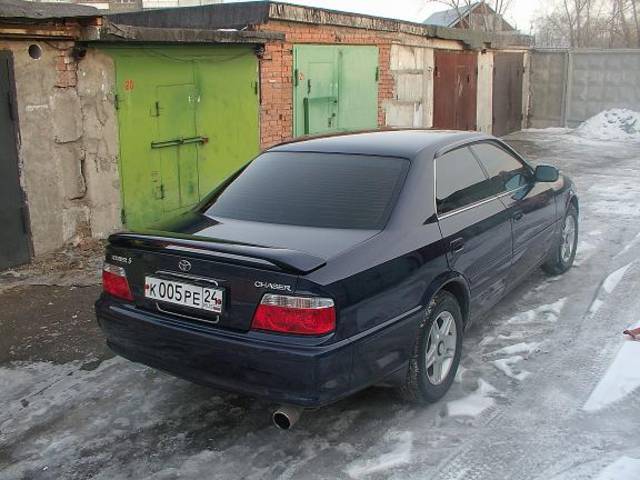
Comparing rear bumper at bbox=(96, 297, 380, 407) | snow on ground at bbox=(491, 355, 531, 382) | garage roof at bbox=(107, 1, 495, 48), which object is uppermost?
garage roof at bbox=(107, 1, 495, 48)

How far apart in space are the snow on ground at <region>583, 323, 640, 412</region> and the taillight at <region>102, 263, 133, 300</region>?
261 cm

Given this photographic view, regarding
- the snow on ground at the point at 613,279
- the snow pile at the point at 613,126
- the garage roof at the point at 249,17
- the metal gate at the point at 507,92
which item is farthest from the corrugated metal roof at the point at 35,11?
the snow pile at the point at 613,126

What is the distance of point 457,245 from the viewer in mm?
4219

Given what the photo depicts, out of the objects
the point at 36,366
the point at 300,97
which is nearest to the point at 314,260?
the point at 36,366

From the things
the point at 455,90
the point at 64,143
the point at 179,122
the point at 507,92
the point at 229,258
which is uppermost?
the point at 455,90

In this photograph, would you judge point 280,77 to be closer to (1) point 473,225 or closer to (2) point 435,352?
(1) point 473,225

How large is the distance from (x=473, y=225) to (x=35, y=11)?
4.44 metres

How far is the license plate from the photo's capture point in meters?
3.48

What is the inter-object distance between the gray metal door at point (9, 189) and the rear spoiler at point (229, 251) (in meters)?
3.35

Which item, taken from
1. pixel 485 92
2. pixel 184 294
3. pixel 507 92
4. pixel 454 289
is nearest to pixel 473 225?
pixel 454 289

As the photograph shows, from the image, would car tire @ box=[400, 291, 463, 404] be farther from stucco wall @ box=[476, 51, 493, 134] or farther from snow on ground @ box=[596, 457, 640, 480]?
stucco wall @ box=[476, 51, 493, 134]

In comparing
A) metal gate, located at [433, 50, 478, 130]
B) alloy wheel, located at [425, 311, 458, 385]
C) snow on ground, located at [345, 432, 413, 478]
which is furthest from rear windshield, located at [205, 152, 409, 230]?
metal gate, located at [433, 50, 478, 130]

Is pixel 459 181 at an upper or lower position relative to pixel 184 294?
upper

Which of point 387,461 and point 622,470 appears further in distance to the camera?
point 387,461
